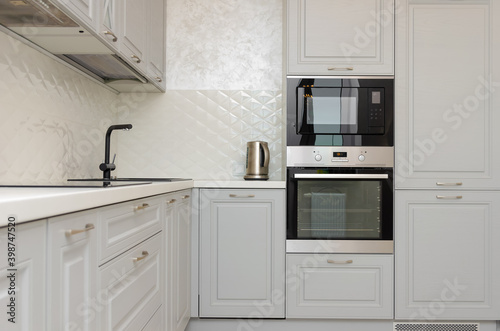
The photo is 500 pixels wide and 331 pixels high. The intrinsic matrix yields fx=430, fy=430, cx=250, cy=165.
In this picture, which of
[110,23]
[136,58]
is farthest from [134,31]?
[110,23]

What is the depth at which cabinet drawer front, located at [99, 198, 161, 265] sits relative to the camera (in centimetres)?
120

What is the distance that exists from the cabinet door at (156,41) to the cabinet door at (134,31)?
0.10m

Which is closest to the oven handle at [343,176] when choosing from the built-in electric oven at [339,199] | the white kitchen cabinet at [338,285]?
the built-in electric oven at [339,199]

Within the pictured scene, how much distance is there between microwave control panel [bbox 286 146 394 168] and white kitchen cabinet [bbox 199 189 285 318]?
0.75ft

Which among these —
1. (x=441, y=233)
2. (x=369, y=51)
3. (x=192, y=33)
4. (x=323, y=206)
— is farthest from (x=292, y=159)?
(x=192, y=33)

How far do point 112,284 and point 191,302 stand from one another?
A: 4.45ft

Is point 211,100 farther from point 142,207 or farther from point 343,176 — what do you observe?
point 142,207

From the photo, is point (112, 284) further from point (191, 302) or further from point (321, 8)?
point (321, 8)

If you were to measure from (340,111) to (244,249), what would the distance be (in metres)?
1.00

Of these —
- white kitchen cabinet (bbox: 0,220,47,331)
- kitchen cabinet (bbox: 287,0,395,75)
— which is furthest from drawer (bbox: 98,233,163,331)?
kitchen cabinet (bbox: 287,0,395,75)

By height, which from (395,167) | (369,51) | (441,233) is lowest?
(441,233)

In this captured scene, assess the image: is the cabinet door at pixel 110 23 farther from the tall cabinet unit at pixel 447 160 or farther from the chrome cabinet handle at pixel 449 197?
the chrome cabinet handle at pixel 449 197

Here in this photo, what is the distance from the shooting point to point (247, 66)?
3037 millimetres

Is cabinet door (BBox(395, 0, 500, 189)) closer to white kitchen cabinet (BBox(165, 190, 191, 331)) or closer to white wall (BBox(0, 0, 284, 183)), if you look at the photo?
white wall (BBox(0, 0, 284, 183))
